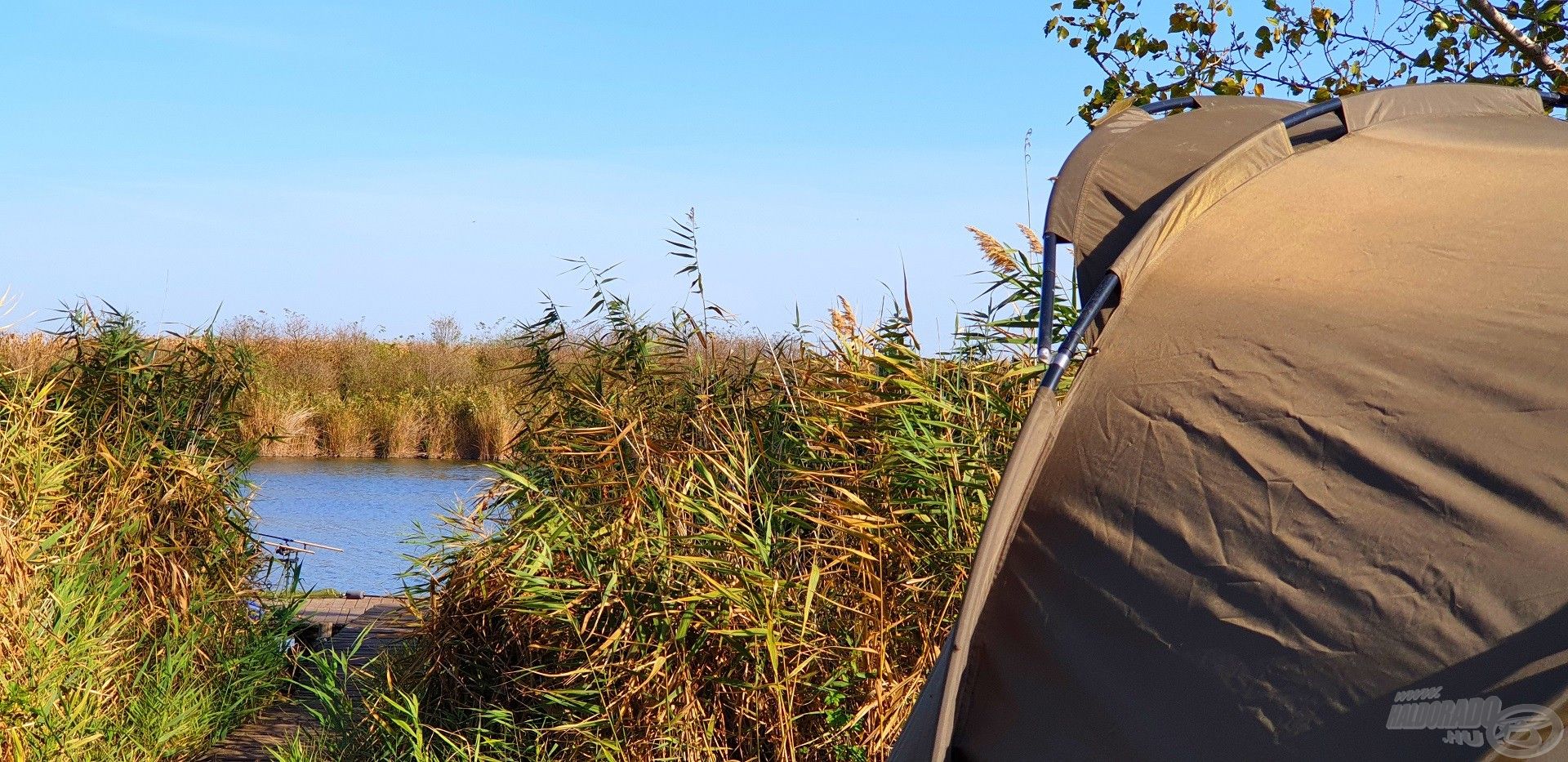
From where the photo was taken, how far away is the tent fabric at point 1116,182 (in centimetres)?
312

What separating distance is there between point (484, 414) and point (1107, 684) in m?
14.7

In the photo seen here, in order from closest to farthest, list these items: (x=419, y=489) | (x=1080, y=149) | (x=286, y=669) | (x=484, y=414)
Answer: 1. (x=1080, y=149)
2. (x=286, y=669)
3. (x=419, y=489)
4. (x=484, y=414)

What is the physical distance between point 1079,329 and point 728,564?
1.83 meters

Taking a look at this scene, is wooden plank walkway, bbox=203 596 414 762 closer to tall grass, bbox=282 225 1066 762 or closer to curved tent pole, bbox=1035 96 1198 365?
tall grass, bbox=282 225 1066 762

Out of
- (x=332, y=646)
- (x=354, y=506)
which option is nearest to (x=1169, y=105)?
(x=332, y=646)

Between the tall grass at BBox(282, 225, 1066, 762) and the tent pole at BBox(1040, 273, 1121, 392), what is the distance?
5.37 feet

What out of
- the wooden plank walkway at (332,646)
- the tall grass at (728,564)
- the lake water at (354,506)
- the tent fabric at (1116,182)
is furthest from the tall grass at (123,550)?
the tent fabric at (1116,182)

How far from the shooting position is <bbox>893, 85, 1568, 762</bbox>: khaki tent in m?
2.01

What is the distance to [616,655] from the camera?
425cm

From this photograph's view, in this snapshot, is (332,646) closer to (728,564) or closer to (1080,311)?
(728,564)

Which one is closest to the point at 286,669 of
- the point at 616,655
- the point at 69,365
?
the point at 69,365

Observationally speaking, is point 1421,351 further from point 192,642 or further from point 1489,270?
point 192,642

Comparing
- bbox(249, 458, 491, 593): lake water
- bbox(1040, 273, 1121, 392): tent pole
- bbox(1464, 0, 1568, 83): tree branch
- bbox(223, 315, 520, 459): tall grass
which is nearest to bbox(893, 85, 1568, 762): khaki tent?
bbox(1040, 273, 1121, 392): tent pole

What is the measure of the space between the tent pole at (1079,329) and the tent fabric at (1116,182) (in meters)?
0.33
